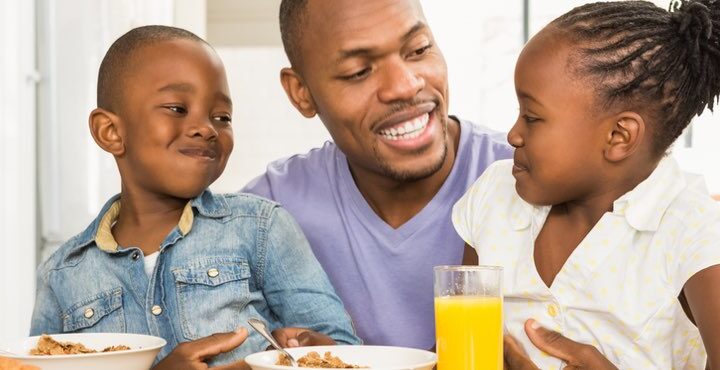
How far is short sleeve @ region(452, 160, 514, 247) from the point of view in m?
1.80

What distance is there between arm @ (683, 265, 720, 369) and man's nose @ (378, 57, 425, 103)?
66cm

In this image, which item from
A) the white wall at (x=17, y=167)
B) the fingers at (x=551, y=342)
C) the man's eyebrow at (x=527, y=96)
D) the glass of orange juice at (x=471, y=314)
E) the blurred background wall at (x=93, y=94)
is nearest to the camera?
the glass of orange juice at (x=471, y=314)

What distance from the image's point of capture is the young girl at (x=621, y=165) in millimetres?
1526

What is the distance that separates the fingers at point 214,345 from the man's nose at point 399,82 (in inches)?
23.1

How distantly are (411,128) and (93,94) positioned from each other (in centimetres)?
253

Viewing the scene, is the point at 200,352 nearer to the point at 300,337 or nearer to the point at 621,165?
the point at 300,337

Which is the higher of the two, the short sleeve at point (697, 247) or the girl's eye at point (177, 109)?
the girl's eye at point (177, 109)

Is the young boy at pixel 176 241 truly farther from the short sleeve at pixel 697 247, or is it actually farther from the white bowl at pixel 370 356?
the short sleeve at pixel 697 247

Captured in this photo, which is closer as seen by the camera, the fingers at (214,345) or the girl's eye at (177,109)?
the fingers at (214,345)

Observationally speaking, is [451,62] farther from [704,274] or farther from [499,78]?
[704,274]

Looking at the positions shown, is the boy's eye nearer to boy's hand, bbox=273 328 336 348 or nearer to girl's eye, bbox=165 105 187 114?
girl's eye, bbox=165 105 187 114

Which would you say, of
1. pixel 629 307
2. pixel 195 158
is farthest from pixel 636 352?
pixel 195 158

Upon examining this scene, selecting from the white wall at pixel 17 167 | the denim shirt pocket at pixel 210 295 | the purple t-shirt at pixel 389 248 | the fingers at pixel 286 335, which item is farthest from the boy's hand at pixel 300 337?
the white wall at pixel 17 167

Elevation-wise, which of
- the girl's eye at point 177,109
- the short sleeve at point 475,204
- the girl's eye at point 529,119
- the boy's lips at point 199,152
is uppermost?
the girl's eye at point 177,109
